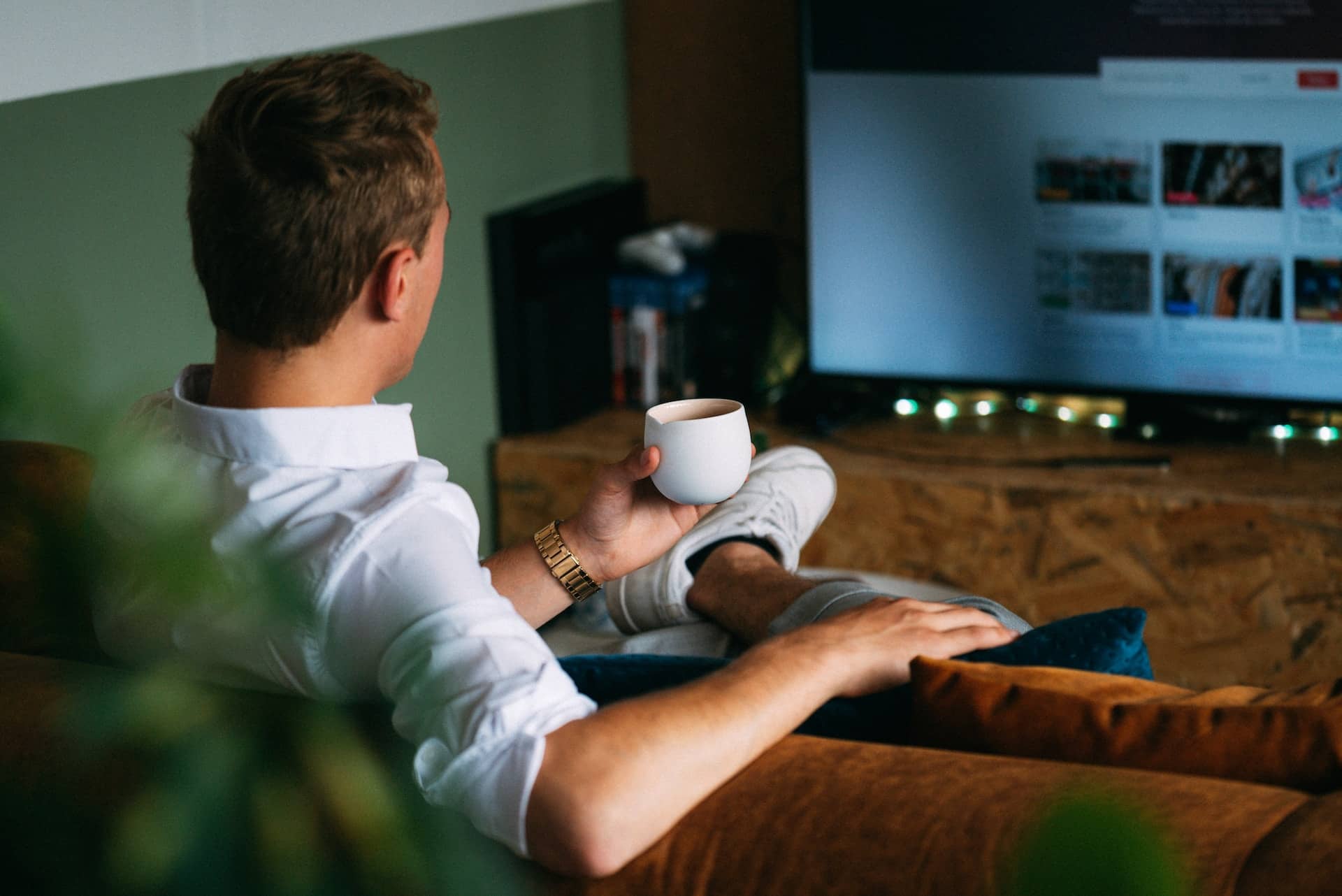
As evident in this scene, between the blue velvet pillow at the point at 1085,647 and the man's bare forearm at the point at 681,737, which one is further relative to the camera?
the blue velvet pillow at the point at 1085,647

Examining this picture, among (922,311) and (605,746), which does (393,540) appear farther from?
(922,311)

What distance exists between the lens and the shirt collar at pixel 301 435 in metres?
1.07

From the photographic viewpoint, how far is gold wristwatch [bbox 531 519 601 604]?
142cm

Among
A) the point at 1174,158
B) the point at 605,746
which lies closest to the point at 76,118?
the point at 605,746

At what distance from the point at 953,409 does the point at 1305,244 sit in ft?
2.49

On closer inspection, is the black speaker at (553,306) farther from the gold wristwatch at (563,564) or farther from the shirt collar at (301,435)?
the shirt collar at (301,435)

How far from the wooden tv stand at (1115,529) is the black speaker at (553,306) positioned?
139 millimetres

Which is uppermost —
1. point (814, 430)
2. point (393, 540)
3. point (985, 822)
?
point (393, 540)

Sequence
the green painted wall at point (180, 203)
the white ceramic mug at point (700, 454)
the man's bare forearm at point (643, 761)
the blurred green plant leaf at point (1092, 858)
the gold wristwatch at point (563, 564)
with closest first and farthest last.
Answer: the blurred green plant leaf at point (1092, 858), the man's bare forearm at point (643, 761), the white ceramic mug at point (700, 454), the gold wristwatch at point (563, 564), the green painted wall at point (180, 203)

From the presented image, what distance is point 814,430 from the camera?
2.93 m

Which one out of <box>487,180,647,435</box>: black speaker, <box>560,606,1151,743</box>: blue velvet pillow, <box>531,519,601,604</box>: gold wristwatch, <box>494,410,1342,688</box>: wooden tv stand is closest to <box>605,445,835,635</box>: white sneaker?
<box>531,519,601,604</box>: gold wristwatch

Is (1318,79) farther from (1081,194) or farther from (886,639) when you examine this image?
(886,639)

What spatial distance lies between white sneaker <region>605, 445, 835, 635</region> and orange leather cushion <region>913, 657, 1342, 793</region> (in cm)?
63

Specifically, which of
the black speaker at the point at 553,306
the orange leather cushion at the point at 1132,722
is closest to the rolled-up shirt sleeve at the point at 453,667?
the orange leather cushion at the point at 1132,722
